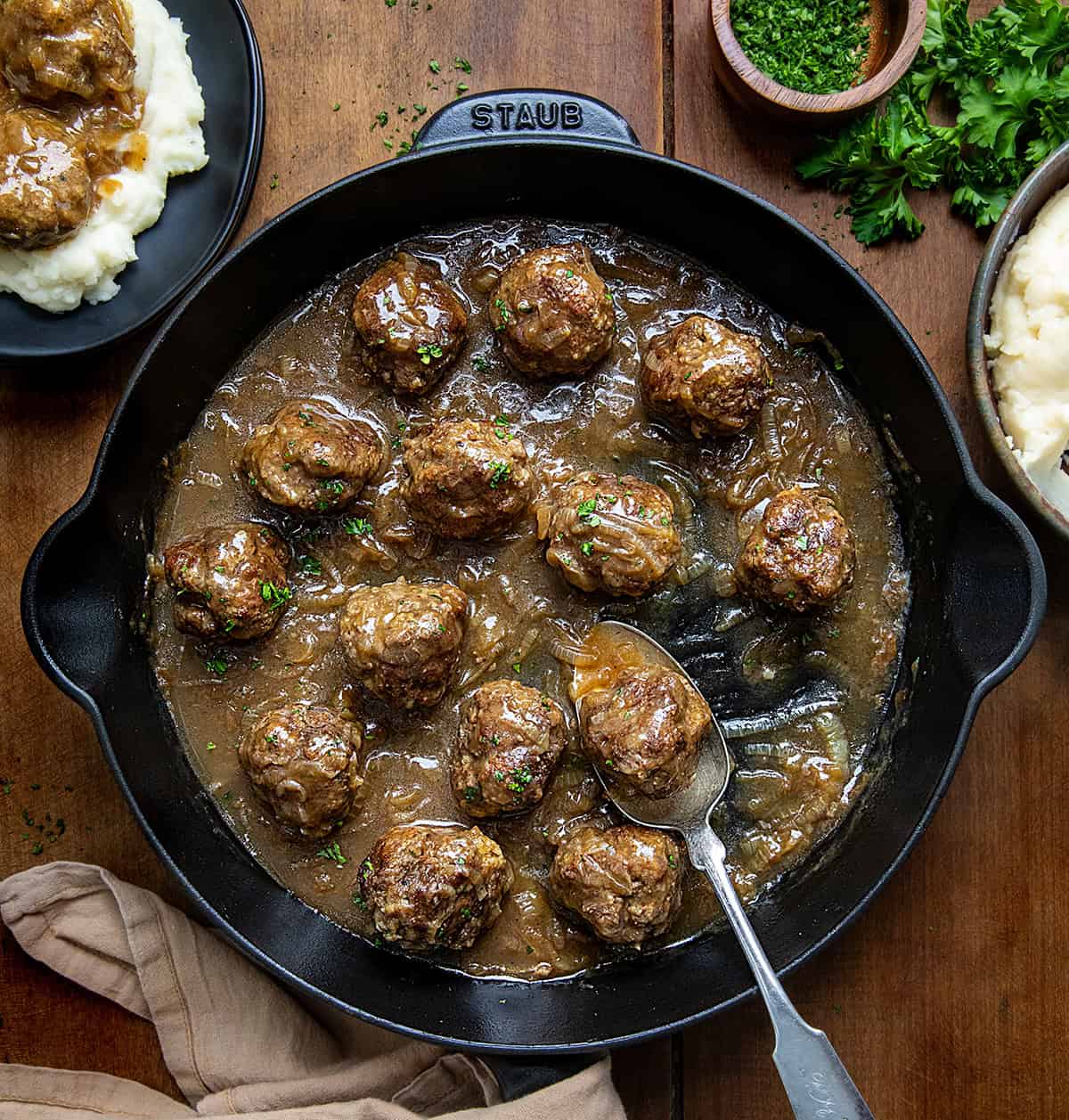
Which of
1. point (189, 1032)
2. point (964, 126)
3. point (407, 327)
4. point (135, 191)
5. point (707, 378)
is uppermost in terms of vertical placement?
point (964, 126)

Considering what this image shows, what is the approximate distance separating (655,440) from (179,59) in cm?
253

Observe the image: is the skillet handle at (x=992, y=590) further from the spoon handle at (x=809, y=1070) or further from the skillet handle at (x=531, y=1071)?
the skillet handle at (x=531, y=1071)

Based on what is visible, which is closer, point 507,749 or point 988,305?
point 507,749

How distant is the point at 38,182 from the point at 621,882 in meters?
3.49

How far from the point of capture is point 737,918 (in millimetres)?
4113

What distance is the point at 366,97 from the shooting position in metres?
4.75

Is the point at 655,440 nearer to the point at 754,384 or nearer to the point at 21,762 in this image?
the point at 754,384

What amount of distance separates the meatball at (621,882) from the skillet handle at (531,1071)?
21.3 inches

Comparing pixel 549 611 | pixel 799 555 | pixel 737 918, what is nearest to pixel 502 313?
pixel 549 611

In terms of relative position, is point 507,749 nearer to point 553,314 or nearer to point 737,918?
point 737,918

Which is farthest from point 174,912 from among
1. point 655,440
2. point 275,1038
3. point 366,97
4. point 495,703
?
point 366,97

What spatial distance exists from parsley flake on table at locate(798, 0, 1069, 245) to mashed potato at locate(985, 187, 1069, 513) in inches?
12.2

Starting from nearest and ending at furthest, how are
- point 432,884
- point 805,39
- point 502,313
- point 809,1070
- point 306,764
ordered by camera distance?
point 809,1070
point 432,884
point 306,764
point 502,313
point 805,39

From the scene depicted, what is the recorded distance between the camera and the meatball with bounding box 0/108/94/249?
14.1ft
